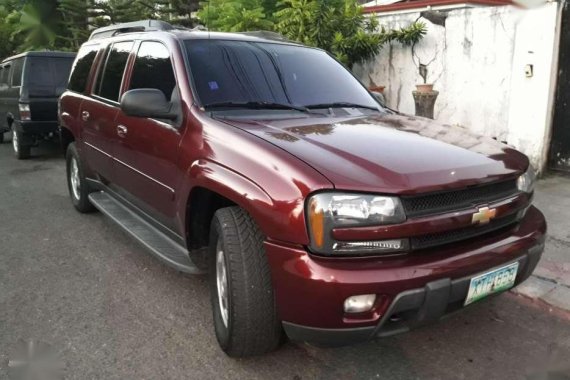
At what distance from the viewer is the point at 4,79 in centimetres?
1059

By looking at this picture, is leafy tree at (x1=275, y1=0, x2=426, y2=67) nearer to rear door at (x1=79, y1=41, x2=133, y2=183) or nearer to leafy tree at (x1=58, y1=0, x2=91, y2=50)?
rear door at (x1=79, y1=41, x2=133, y2=183)

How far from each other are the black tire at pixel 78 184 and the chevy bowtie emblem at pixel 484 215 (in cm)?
407

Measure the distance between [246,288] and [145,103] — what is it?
1.34m

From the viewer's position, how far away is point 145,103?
10.3 ft

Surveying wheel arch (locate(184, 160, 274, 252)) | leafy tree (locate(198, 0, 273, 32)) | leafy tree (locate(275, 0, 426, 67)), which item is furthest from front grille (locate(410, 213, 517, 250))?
leafy tree (locate(198, 0, 273, 32))

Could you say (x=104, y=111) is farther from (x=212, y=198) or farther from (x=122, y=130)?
(x=212, y=198)

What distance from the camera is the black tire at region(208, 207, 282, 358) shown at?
2.53 metres

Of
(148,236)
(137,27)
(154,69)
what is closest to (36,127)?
(137,27)

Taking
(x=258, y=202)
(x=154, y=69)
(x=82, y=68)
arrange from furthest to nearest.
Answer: (x=82, y=68), (x=154, y=69), (x=258, y=202)

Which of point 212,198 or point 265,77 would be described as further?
point 265,77

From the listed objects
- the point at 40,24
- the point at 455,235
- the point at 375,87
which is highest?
the point at 40,24

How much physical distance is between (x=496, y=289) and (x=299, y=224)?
1.12 metres

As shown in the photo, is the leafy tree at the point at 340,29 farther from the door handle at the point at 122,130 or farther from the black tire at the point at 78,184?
the door handle at the point at 122,130

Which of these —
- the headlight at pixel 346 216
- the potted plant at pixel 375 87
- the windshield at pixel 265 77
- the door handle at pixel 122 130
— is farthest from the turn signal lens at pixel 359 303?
the potted plant at pixel 375 87
